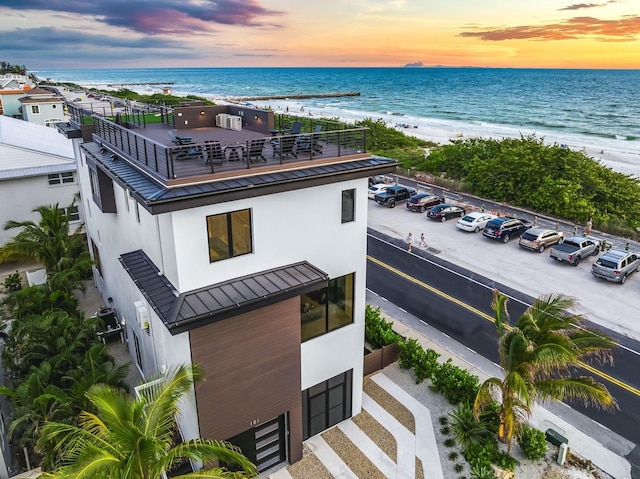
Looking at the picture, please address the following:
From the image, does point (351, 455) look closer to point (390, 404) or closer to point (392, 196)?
point (390, 404)

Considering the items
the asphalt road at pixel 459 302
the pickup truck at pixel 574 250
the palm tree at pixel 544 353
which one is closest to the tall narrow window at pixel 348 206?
the palm tree at pixel 544 353

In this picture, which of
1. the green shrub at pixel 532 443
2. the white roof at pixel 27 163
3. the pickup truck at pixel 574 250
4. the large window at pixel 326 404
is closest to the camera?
the green shrub at pixel 532 443

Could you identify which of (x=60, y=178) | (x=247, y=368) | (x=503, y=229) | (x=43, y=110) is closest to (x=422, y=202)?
(x=503, y=229)

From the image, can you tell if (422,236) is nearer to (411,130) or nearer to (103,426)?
(103,426)

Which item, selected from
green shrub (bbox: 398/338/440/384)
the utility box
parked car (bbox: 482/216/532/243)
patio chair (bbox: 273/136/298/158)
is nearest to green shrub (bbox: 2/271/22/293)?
patio chair (bbox: 273/136/298/158)

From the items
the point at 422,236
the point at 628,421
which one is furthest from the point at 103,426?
the point at 422,236

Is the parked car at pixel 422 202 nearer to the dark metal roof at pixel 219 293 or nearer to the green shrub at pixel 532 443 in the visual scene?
the green shrub at pixel 532 443
